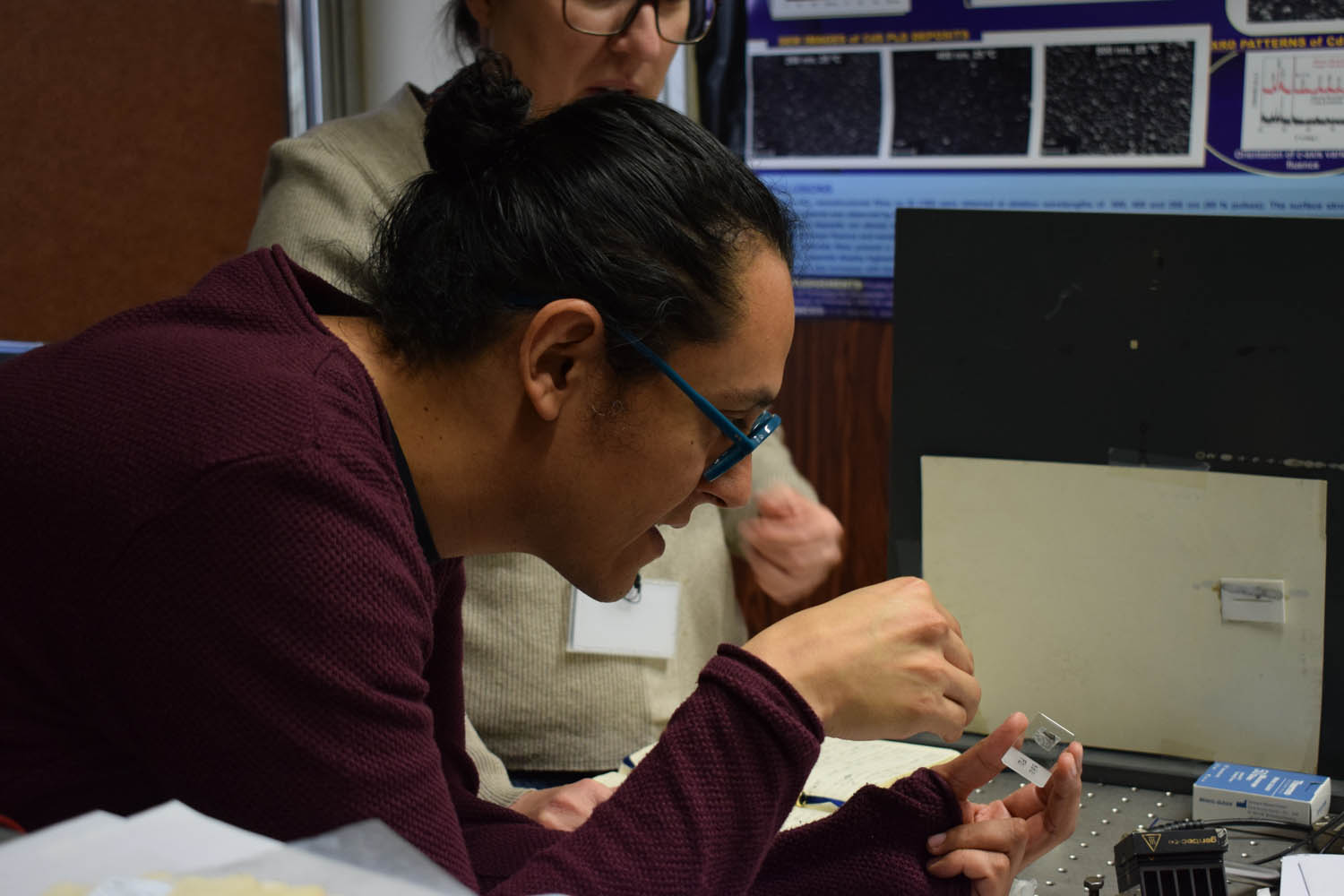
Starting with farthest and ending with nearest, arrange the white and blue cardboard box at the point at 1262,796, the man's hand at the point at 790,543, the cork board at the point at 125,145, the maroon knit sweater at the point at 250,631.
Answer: the cork board at the point at 125,145, the man's hand at the point at 790,543, the white and blue cardboard box at the point at 1262,796, the maroon knit sweater at the point at 250,631

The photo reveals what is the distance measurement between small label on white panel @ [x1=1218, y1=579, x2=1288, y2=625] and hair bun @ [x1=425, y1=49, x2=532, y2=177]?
79 centimetres

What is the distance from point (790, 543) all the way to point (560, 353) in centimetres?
59

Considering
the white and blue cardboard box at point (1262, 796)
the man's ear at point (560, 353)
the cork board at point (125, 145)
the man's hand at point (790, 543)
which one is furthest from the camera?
the cork board at point (125, 145)

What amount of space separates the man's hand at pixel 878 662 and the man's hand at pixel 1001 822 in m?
0.04

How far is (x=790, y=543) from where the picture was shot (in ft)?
4.61

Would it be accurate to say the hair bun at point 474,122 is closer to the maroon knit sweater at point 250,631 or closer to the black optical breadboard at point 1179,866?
the maroon knit sweater at point 250,631

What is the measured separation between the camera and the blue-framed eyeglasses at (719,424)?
89cm

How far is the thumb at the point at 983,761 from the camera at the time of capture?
0.99 meters

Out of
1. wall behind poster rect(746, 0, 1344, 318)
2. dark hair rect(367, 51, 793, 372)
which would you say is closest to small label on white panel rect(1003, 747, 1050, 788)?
dark hair rect(367, 51, 793, 372)

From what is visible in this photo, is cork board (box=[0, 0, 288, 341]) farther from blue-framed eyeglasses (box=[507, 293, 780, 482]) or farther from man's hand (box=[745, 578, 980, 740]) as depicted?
man's hand (box=[745, 578, 980, 740])

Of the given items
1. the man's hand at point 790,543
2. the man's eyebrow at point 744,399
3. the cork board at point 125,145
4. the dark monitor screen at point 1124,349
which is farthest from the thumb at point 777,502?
the cork board at point 125,145

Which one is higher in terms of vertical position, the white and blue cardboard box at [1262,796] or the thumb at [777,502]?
the thumb at [777,502]

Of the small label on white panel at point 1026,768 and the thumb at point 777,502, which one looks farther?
the thumb at point 777,502

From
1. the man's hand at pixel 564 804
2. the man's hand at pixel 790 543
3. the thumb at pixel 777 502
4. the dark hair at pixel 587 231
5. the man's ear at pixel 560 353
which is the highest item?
the dark hair at pixel 587 231
